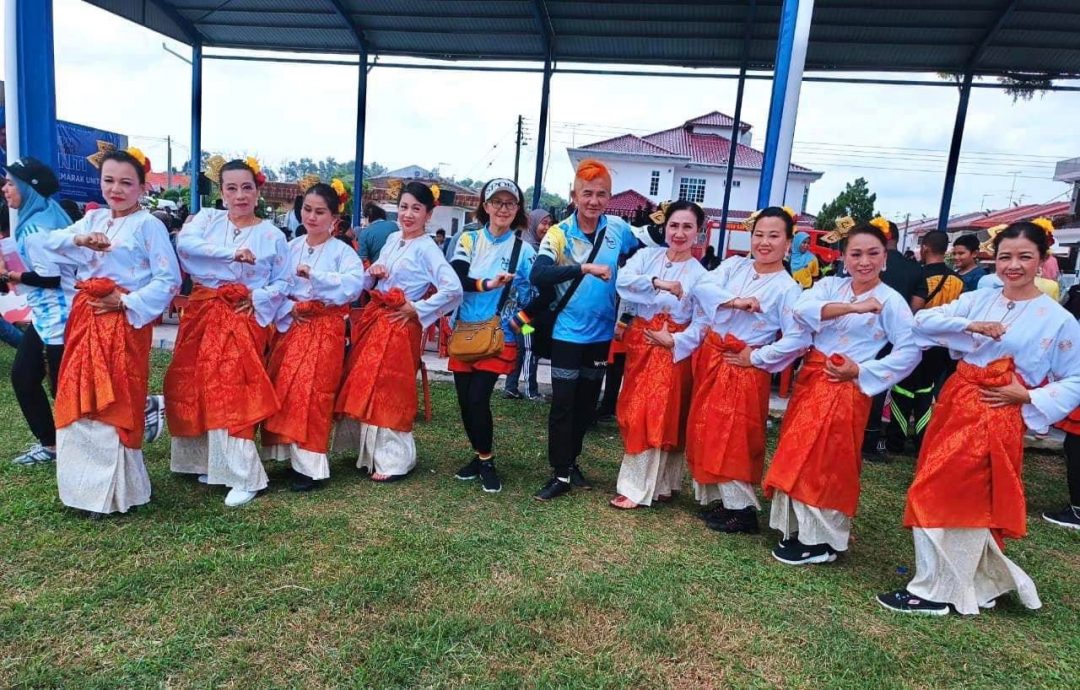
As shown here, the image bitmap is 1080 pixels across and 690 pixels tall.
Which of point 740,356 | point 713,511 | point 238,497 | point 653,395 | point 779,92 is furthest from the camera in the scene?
point 779,92

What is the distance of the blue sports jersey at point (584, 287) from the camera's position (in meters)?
3.75

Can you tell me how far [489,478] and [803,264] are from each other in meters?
3.91

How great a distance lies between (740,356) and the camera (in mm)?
3436

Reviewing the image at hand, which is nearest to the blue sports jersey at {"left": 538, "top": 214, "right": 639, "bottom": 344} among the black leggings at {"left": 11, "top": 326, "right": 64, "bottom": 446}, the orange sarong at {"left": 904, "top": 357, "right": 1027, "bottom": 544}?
the orange sarong at {"left": 904, "top": 357, "right": 1027, "bottom": 544}

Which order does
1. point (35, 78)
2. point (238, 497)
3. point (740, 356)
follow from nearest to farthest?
point (740, 356) < point (238, 497) < point (35, 78)

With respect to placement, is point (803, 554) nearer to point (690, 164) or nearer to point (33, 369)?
point (33, 369)

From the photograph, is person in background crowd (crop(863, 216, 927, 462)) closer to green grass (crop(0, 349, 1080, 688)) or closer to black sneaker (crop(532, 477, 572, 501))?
green grass (crop(0, 349, 1080, 688))

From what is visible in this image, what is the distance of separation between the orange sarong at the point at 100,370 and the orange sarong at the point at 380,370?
43.0 inches

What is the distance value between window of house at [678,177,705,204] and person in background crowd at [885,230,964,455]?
31787mm

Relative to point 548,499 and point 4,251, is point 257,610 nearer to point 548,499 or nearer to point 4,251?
point 548,499

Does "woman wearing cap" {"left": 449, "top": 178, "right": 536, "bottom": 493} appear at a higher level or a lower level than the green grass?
higher

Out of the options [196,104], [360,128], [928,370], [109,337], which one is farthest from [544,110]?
[109,337]

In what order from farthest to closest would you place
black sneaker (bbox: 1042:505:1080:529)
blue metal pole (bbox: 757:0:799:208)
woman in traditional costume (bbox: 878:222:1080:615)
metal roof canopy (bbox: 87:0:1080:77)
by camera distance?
metal roof canopy (bbox: 87:0:1080:77)
blue metal pole (bbox: 757:0:799:208)
black sneaker (bbox: 1042:505:1080:529)
woman in traditional costume (bbox: 878:222:1080:615)

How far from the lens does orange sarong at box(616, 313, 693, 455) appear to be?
3664 mm
